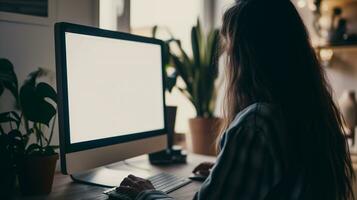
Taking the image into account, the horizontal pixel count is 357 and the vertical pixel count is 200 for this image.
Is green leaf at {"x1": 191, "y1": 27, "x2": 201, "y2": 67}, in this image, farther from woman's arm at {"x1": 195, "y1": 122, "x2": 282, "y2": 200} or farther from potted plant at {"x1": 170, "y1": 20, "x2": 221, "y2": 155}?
woman's arm at {"x1": 195, "y1": 122, "x2": 282, "y2": 200}

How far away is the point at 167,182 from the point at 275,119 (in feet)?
1.79

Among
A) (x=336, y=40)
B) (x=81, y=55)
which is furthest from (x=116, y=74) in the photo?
(x=336, y=40)

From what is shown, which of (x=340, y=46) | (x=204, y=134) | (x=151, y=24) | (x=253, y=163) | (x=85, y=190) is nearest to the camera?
(x=253, y=163)

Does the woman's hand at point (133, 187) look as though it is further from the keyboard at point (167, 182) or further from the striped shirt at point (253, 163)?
the striped shirt at point (253, 163)

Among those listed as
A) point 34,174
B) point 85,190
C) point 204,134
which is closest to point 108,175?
point 85,190

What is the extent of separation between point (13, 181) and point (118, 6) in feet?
3.71

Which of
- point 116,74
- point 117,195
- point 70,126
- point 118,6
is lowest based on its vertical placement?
point 117,195

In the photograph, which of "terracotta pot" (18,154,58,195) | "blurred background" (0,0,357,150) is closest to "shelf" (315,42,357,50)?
"blurred background" (0,0,357,150)

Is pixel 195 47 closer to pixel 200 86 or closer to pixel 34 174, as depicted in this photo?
pixel 200 86

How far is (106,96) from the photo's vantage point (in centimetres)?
128

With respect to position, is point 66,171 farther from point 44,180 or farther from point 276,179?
point 276,179

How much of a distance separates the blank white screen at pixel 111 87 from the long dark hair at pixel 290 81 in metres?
0.44

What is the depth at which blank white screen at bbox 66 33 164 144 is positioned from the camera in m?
1.17

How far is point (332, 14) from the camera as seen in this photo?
9.30 feet
